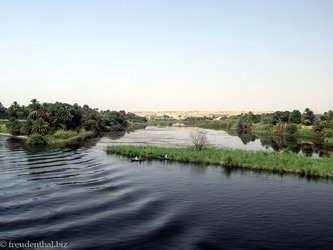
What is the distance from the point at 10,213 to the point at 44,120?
351 ft

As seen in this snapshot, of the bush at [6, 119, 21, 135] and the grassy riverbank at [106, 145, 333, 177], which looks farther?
the bush at [6, 119, 21, 135]

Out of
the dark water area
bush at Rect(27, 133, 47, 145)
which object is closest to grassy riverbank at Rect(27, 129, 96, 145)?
bush at Rect(27, 133, 47, 145)

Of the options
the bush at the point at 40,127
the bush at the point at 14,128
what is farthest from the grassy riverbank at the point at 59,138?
the bush at the point at 14,128

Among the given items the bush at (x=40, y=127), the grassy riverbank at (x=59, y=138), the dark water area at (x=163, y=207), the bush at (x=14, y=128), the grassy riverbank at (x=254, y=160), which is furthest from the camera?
the bush at (x=14, y=128)

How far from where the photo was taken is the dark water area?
3750cm

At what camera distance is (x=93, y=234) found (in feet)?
126

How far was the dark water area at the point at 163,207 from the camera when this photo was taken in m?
37.5

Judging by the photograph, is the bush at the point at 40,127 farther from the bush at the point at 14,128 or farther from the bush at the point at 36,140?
the bush at the point at 14,128

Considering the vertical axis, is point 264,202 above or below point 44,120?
below

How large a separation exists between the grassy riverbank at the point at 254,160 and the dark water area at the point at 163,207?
356 centimetres

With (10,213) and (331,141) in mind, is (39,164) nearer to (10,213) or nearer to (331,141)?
(10,213)

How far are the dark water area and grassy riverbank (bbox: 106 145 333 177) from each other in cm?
356

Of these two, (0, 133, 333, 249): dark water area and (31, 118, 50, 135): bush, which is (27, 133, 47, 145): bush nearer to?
(31, 118, 50, 135): bush

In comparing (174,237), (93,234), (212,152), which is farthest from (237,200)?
(212,152)
